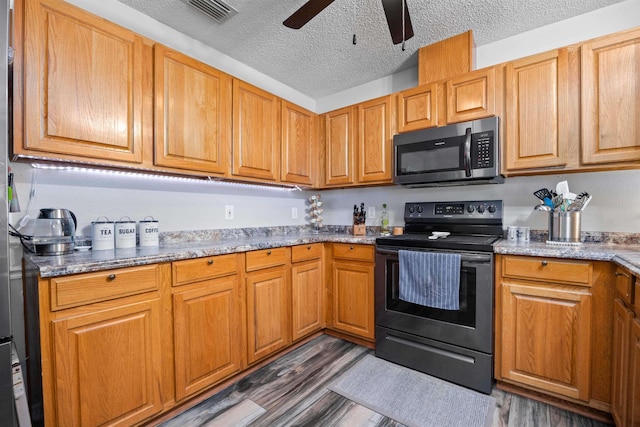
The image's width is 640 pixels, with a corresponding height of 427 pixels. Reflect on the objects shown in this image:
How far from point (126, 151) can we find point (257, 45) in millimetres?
1379

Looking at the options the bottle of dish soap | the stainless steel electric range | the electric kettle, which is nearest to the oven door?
the stainless steel electric range

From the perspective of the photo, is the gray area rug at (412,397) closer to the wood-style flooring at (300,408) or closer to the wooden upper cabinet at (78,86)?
the wood-style flooring at (300,408)

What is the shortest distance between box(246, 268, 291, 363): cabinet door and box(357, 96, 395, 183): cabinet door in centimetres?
120

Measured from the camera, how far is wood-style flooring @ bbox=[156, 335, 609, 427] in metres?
1.50

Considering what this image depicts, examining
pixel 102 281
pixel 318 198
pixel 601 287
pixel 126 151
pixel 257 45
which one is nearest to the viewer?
pixel 102 281

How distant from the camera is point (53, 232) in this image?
1.43 m

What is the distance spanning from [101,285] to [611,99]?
2944mm

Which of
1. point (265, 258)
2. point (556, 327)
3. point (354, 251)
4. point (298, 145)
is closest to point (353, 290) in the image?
point (354, 251)

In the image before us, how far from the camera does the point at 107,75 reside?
5.00 ft

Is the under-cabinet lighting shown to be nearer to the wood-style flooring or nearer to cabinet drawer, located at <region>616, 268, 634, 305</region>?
the wood-style flooring

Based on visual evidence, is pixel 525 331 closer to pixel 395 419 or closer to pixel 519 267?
pixel 519 267

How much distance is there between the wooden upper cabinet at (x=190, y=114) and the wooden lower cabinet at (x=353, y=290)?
123cm

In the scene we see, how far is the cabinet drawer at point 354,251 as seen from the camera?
7.50 ft

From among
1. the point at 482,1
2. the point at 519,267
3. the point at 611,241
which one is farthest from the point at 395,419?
the point at 482,1
